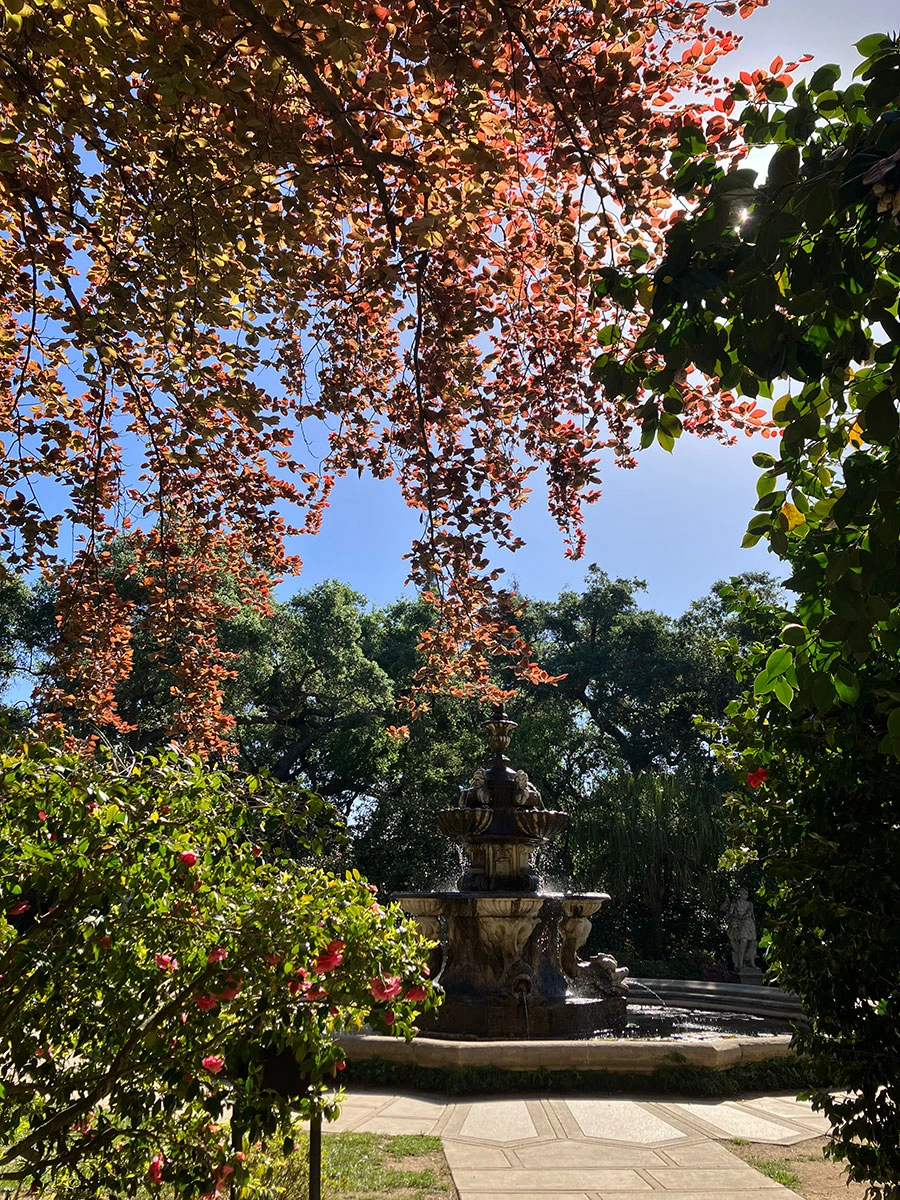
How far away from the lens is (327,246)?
424cm

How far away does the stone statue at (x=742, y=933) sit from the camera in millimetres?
16188

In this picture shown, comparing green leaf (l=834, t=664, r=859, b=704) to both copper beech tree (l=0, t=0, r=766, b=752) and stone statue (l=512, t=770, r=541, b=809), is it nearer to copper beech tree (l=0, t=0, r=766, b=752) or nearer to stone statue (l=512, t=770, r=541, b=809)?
copper beech tree (l=0, t=0, r=766, b=752)

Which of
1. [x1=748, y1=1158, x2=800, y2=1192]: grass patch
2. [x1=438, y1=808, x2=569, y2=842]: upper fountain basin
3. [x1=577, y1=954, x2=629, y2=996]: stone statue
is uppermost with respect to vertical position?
[x1=438, y1=808, x2=569, y2=842]: upper fountain basin

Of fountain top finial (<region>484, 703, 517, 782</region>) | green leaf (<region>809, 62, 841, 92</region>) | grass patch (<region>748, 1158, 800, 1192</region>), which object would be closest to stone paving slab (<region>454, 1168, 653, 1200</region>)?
grass patch (<region>748, 1158, 800, 1192</region>)

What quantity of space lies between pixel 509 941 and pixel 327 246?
20.6ft

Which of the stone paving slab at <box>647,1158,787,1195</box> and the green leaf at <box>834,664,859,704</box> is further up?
the green leaf at <box>834,664,859,704</box>

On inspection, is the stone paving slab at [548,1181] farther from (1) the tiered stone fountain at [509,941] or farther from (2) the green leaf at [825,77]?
(2) the green leaf at [825,77]

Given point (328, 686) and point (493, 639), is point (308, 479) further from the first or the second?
point (328, 686)

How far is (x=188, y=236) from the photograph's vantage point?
346cm

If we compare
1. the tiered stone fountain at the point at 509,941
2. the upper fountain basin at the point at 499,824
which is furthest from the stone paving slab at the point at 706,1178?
the upper fountain basin at the point at 499,824

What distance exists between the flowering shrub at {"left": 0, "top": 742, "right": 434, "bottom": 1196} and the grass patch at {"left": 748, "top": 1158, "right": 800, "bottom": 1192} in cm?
238

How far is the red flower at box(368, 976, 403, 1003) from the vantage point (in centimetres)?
244

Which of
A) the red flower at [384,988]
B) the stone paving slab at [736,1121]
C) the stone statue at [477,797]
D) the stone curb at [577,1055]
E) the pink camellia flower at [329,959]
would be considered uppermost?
the stone statue at [477,797]

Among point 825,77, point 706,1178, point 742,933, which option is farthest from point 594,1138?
point 742,933
